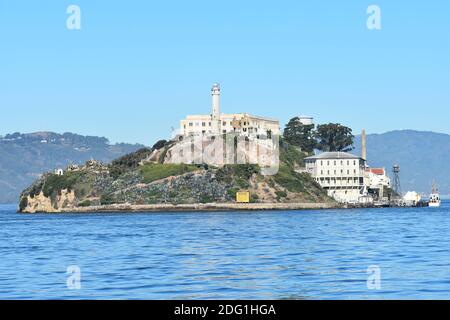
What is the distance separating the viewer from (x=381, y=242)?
74312 mm

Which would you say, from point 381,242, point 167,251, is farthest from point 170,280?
point 381,242
